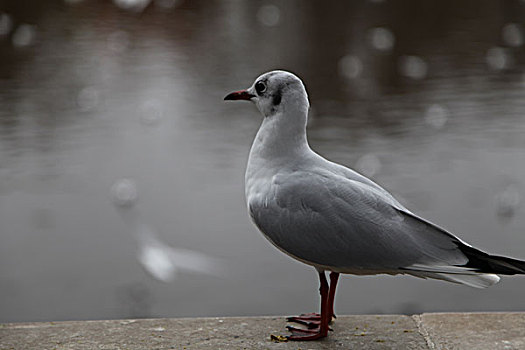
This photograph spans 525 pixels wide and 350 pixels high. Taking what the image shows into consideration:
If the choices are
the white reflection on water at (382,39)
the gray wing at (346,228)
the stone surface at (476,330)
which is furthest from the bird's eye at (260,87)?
Answer: the white reflection on water at (382,39)

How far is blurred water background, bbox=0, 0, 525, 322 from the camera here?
9.94 ft

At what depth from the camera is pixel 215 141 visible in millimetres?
4289

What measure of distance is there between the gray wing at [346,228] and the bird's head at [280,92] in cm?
Answer: 16

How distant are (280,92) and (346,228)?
349mm

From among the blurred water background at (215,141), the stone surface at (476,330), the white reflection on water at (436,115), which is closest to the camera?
the stone surface at (476,330)

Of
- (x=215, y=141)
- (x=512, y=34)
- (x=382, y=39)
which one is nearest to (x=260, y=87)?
(x=215, y=141)

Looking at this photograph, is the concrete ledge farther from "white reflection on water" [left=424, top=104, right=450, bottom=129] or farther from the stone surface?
"white reflection on water" [left=424, top=104, right=450, bottom=129]

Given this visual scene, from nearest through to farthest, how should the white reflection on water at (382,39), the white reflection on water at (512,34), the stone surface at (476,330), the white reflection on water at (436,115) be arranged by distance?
the stone surface at (476,330), the white reflection on water at (436,115), the white reflection on water at (382,39), the white reflection on water at (512,34)

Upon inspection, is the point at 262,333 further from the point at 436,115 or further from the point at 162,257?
the point at 436,115

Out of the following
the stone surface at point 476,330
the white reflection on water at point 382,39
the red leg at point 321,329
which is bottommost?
the stone surface at point 476,330

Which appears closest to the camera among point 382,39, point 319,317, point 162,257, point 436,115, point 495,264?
point 495,264

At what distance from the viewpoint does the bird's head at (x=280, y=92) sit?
5.82 ft

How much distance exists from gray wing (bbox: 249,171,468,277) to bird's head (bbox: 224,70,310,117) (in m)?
0.16

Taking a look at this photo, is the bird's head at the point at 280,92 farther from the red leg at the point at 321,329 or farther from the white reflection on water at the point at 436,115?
the white reflection on water at the point at 436,115
